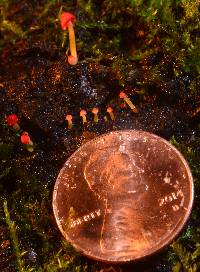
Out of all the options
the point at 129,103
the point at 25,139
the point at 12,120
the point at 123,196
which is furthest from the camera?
the point at 129,103

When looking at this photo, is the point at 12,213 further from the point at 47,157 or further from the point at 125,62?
the point at 125,62

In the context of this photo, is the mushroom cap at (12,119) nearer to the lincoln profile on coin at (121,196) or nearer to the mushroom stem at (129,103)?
the lincoln profile on coin at (121,196)

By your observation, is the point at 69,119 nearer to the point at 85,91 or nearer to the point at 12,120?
the point at 85,91

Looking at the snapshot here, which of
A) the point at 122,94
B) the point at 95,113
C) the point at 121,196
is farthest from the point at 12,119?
the point at 121,196

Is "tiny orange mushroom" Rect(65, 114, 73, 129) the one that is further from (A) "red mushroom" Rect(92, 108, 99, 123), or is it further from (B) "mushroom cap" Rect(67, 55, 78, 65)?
(B) "mushroom cap" Rect(67, 55, 78, 65)

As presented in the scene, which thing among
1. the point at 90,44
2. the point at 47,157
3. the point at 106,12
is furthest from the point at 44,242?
the point at 106,12

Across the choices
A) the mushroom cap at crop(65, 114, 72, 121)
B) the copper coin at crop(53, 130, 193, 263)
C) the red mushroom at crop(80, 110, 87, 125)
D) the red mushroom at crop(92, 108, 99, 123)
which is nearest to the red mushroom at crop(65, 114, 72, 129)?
the mushroom cap at crop(65, 114, 72, 121)
